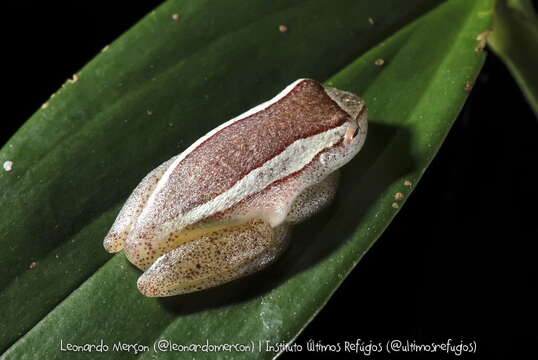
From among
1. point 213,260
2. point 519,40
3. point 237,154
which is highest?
point 237,154

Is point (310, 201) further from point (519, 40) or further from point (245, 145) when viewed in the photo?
point (519, 40)

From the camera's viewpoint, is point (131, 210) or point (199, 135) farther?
point (199, 135)

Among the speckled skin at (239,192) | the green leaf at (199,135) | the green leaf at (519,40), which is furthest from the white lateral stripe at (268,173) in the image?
the green leaf at (519,40)

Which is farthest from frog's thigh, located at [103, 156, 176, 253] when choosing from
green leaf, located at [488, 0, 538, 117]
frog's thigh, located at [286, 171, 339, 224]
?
green leaf, located at [488, 0, 538, 117]

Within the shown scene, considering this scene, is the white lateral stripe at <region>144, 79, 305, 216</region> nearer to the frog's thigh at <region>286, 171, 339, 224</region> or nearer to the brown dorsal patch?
the brown dorsal patch

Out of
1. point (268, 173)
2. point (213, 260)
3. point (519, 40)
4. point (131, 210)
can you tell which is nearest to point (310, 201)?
point (268, 173)

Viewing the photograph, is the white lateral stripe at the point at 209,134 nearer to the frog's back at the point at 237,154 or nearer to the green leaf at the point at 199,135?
the frog's back at the point at 237,154
